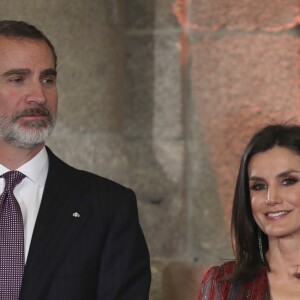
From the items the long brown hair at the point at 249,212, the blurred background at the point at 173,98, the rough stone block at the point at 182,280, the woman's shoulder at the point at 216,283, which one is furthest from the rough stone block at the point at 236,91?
the woman's shoulder at the point at 216,283

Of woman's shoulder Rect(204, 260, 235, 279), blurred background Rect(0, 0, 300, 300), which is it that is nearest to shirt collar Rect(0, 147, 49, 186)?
woman's shoulder Rect(204, 260, 235, 279)

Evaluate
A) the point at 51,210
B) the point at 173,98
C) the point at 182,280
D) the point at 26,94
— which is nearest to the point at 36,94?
the point at 26,94

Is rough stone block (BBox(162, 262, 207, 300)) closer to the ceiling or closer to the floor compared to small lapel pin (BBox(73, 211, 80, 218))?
closer to the floor

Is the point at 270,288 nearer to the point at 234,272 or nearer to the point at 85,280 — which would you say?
the point at 234,272

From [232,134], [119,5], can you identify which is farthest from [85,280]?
[119,5]

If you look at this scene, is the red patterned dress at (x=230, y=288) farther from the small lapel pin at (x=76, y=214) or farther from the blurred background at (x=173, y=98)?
the blurred background at (x=173, y=98)

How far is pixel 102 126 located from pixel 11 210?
38.3 inches

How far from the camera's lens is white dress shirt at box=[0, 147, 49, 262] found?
3156mm

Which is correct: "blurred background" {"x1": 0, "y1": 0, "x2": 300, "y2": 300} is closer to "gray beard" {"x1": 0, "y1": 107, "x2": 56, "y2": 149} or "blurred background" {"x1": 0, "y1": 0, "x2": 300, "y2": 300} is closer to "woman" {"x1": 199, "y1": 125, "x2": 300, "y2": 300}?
"woman" {"x1": 199, "y1": 125, "x2": 300, "y2": 300}

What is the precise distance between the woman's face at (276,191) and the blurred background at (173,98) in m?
0.68

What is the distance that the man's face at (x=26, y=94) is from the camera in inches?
123

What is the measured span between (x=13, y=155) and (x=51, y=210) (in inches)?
8.4

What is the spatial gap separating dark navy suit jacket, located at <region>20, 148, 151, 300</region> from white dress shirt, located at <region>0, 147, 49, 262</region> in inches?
1.3

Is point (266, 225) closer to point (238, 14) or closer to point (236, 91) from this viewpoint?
point (236, 91)
